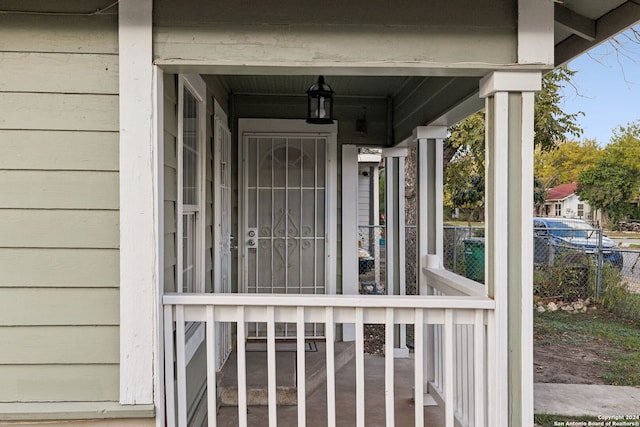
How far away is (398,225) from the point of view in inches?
192

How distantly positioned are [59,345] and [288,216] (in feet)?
9.67

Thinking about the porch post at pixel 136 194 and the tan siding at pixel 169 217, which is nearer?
the porch post at pixel 136 194

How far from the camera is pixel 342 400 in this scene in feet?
11.6

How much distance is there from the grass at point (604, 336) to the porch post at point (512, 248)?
3.03m

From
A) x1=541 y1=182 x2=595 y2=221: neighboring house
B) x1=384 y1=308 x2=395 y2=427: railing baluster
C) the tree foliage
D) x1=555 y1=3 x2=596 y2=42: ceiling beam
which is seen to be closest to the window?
x1=384 y1=308 x2=395 y2=427: railing baluster

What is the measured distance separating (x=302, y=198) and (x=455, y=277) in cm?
221

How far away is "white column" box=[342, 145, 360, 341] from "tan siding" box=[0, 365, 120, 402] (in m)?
3.00

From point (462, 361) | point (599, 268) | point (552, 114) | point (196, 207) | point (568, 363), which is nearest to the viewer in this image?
point (462, 361)

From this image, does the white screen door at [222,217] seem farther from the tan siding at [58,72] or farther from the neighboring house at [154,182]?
the tan siding at [58,72]

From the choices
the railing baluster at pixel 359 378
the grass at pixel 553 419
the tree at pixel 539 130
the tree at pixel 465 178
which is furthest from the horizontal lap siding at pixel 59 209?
the tree at pixel 465 178

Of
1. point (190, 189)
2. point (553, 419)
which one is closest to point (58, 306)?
point (190, 189)

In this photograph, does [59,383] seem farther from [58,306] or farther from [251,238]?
[251,238]

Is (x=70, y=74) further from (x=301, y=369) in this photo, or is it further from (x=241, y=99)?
(x=241, y=99)

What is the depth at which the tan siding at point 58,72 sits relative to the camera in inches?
77.8
